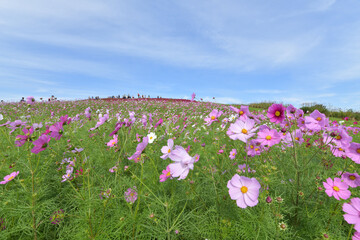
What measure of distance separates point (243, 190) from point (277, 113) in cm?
61

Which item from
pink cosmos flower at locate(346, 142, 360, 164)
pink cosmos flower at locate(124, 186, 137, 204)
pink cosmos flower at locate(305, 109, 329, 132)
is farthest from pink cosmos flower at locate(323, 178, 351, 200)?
pink cosmos flower at locate(124, 186, 137, 204)

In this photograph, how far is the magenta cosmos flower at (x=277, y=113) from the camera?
1201 millimetres

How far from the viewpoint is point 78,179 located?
207 centimetres

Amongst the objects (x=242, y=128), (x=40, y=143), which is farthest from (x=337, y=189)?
Answer: (x=40, y=143)

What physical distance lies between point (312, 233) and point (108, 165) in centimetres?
209

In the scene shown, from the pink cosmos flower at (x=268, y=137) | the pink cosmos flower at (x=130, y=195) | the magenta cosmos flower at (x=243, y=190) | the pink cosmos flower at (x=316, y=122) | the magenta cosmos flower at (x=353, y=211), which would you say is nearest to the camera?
the magenta cosmos flower at (x=243, y=190)

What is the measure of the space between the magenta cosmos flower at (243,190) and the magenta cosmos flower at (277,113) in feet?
1.69

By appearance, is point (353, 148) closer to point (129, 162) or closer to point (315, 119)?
point (315, 119)

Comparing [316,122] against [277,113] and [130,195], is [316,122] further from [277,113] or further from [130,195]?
[130,195]

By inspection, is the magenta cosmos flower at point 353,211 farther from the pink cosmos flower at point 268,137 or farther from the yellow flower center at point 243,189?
the yellow flower center at point 243,189

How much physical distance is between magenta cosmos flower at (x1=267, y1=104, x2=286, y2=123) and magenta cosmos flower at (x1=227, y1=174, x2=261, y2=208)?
20.3 inches

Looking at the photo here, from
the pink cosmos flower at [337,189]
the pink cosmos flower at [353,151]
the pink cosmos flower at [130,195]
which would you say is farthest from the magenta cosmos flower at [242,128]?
Answer: the pink cosmos flower at [130,195]

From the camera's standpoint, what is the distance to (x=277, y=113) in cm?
123

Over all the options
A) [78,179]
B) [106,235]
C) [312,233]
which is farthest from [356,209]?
[78,179]
